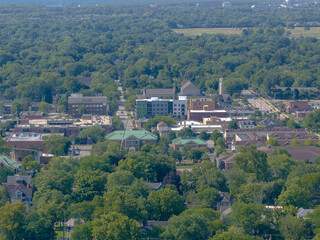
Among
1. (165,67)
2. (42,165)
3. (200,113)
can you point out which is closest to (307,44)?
(165,67)

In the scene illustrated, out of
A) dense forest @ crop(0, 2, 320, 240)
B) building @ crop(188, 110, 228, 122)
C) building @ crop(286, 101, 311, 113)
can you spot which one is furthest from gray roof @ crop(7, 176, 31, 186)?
building @ crop(286, 101, 311, 113)

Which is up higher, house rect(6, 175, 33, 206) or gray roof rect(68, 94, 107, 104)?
house rect(6, 175, 33, 206)

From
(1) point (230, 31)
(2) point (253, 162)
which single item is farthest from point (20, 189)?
(1) point (230, 31)

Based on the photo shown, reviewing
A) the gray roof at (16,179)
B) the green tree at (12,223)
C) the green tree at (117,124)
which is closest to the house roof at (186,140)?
the green tree at (117,124)

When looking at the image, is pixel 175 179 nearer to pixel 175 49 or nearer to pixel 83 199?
pixel 83 199

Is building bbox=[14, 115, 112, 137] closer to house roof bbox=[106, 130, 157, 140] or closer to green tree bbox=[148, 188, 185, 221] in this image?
house roof bbox=[106, 130, 157, 140]

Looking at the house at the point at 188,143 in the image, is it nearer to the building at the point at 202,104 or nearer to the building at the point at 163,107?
the building at the point at 163,107
